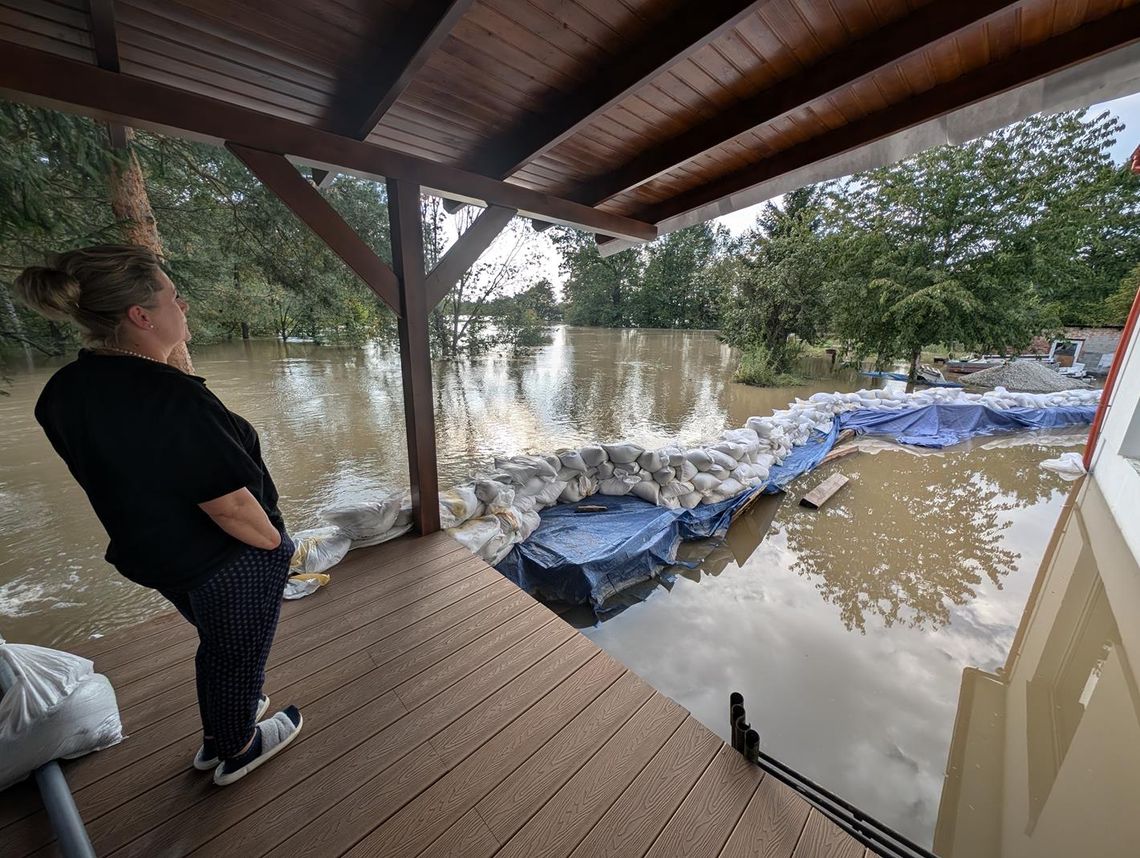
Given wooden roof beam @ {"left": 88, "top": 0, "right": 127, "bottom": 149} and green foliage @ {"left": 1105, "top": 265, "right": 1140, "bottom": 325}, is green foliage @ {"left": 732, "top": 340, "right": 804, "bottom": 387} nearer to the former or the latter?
green foliage @ {"left": 1105, "top": 265, "right": 1140, "bottom": 325}

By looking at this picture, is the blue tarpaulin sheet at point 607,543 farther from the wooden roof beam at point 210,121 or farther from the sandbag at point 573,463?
the wooden roof beam at point 210,121

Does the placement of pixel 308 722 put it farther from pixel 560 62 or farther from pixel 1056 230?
pixel 1056 230

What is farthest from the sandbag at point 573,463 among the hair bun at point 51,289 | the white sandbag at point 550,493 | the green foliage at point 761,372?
the green foliage at point 761,372

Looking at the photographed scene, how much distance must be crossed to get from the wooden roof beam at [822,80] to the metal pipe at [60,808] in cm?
305

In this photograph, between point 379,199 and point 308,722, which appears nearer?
point 308,722

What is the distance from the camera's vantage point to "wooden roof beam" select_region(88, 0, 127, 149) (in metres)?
1.15

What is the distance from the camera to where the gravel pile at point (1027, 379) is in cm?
955

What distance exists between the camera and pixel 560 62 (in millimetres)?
1543

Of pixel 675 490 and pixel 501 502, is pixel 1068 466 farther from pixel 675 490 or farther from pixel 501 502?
pixel 501 502

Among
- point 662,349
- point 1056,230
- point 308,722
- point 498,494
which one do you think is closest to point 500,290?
point 662,349

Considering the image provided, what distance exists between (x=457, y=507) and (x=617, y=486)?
1.62 meters

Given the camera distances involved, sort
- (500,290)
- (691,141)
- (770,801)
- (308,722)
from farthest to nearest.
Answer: (500,290) < (691,141) < (308,722) < (770,801)

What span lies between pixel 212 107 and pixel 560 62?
49.0 inches

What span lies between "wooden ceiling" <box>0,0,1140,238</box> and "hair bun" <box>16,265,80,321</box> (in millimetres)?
840
